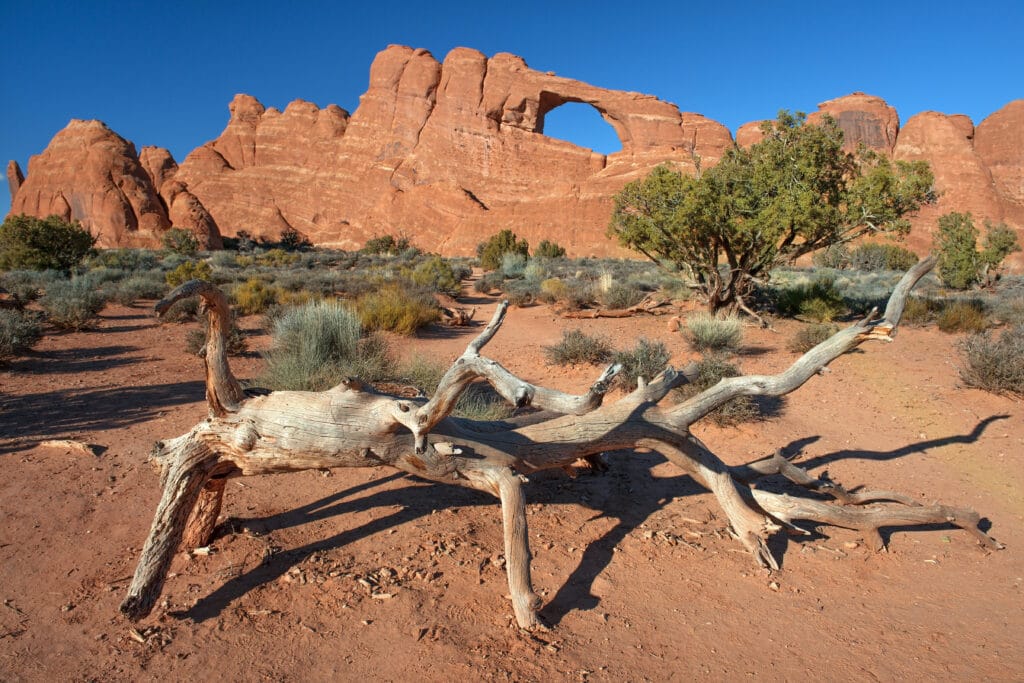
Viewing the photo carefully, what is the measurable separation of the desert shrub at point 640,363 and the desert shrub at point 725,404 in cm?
54

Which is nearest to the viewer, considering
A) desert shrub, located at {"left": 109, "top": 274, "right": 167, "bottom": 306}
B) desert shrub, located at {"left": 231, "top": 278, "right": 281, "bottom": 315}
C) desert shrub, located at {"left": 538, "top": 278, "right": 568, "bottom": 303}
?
desert shrub, located at {"left": 231, "top": 278, "right": 281, "bottom": 315}

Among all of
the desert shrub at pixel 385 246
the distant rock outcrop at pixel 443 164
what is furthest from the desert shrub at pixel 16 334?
the distant rock outcrop at pixel 443 164

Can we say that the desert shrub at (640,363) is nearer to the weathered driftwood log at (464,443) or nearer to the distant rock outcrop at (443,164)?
the weathered driftwood log at (464,443)

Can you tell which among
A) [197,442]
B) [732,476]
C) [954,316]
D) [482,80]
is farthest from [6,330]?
[482,80]

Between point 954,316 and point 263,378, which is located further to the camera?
point 954,316

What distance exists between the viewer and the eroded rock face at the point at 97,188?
5203 cm

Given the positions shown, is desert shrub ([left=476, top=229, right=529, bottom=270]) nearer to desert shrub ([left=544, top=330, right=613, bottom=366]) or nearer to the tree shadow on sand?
desert shrub ([left=544, top=330, right=613, bottom=366])

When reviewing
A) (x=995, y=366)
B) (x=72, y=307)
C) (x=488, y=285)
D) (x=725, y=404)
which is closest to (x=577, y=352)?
(x=725, y=404)

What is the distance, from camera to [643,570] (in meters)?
3.41

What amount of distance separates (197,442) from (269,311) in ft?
27.7

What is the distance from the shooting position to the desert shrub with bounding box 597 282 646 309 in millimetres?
13383

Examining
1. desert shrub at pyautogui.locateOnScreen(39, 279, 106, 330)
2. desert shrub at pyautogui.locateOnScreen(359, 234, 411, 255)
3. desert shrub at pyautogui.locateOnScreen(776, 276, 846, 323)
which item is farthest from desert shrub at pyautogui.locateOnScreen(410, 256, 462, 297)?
desert shrub at pyautogui.locateOnScreen(359, 234, 411, 255)

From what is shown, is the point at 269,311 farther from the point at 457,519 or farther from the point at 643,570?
the point at 643,570

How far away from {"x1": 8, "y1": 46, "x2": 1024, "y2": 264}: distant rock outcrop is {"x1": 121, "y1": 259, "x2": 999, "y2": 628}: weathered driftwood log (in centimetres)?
4911
